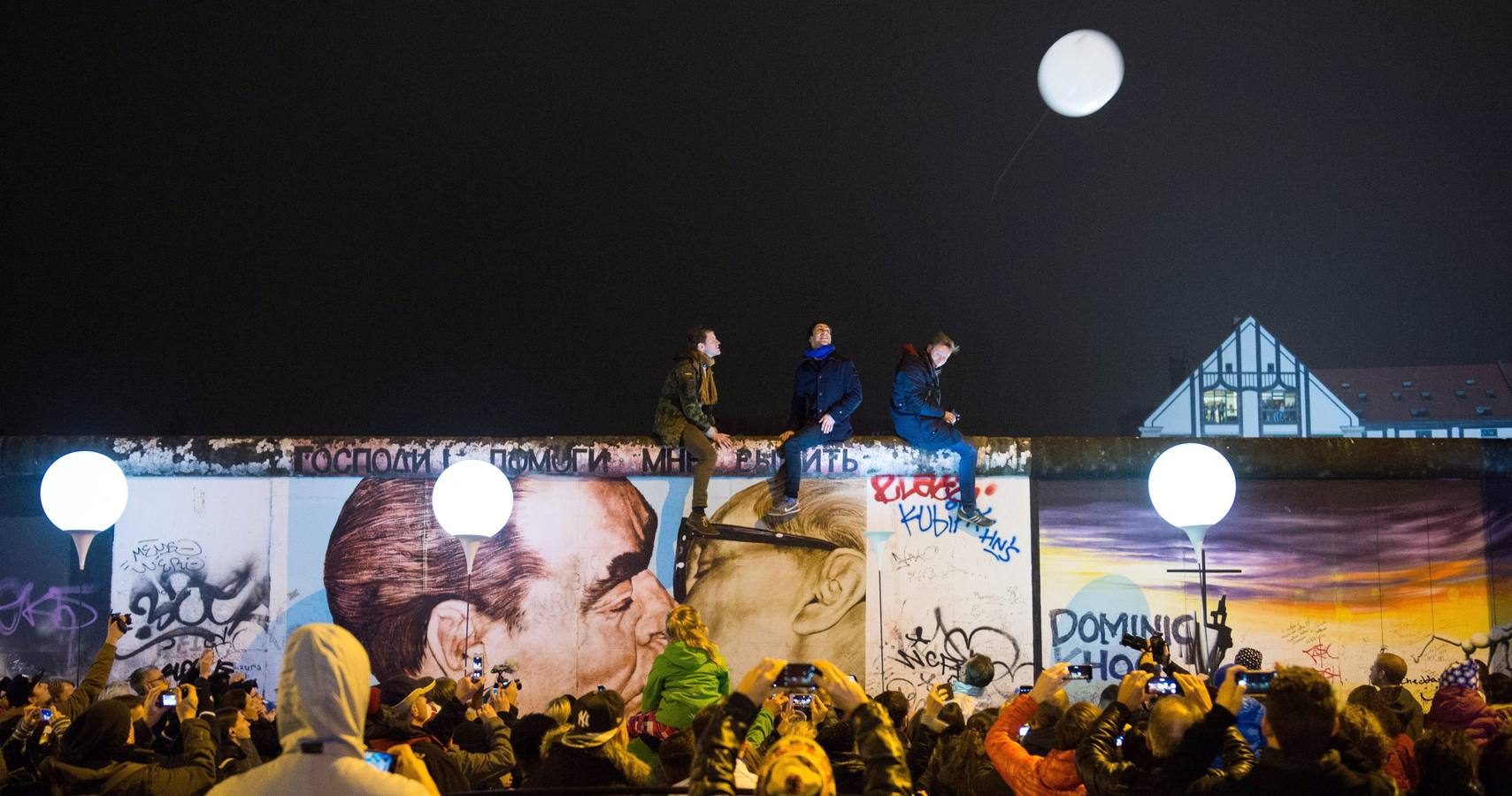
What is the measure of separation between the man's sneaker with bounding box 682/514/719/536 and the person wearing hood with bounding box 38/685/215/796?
681cm

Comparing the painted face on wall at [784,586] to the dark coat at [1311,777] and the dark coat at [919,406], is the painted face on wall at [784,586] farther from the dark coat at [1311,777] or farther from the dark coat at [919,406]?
the dark coat at [1311,777]

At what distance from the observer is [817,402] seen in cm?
1219

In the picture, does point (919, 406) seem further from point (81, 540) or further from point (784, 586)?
point (81, 540)

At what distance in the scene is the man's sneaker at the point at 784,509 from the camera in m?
12.4

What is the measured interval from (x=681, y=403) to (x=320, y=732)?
8586 mm

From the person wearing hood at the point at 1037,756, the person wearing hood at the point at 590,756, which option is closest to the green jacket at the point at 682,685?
the person wearing hood at the point at 590,756

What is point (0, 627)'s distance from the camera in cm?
1221

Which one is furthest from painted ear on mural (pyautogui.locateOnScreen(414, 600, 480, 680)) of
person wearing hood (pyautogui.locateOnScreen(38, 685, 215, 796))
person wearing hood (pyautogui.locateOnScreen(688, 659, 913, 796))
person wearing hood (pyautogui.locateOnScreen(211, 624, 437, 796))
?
person wearing hood (pyautogui.locateOnScreen(211, 624, 437, 796))

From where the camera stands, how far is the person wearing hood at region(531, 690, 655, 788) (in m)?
5.43

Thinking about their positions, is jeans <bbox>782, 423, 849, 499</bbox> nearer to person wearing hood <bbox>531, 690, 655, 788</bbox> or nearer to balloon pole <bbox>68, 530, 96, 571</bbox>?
balloon pole <bbox>68, 530, 96, 571</bbox>

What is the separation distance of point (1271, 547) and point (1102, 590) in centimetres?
169

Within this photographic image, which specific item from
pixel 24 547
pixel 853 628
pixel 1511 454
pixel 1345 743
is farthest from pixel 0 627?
pixel 1511 454

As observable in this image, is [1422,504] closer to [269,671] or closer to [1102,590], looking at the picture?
[1102,590]

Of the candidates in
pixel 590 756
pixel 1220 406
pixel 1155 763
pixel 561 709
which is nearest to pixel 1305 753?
pixel 1155 763
